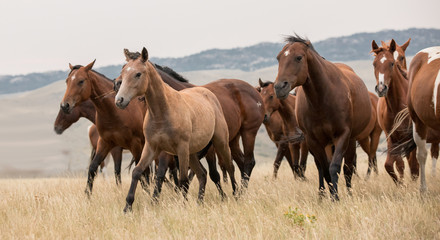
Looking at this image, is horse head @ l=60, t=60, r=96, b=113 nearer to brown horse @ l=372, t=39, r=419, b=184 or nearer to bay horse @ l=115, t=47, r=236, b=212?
bay horse @ l=115, t=47, r=236, b=212

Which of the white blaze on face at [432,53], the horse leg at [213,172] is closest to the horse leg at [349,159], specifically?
the white blaze on face at [432,53]

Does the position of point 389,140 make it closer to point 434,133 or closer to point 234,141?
point 434,133

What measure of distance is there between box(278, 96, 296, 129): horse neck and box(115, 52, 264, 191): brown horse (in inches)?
87.7

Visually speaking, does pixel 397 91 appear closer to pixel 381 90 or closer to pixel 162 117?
pixel 381 90

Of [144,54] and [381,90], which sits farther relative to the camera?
[381,90]

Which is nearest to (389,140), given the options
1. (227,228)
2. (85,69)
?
(227,228)

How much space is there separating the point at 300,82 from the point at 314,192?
172 centimetres

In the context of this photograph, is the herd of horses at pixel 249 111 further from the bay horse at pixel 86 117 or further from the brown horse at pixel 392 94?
the bay horse at pixel 86 117

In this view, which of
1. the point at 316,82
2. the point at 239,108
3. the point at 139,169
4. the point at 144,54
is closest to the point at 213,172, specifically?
the point at 239,108

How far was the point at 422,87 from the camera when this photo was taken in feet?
20.6

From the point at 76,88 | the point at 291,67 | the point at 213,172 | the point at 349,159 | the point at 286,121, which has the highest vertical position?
the point at 291,67

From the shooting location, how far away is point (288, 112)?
1209 centimetres

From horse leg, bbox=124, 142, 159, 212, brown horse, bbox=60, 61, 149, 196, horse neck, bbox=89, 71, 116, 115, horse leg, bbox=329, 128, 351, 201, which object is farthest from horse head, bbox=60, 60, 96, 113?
horse leg, bbox=329, 128, 351, 201

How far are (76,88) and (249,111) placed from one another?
313 centimetres
